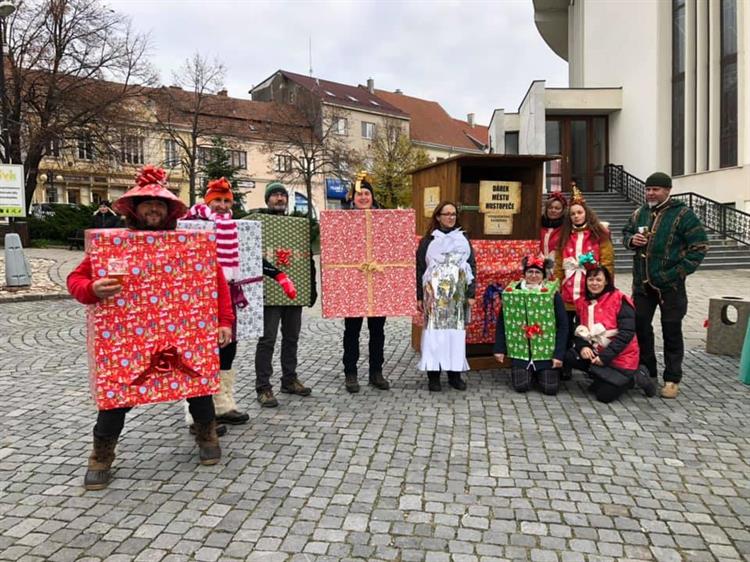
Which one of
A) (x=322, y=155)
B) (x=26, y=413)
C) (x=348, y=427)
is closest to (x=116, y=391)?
(x=348, y=427)

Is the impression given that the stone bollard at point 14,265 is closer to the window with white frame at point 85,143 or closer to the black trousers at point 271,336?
the black trousers at point 271,336

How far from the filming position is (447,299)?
5.73 metres

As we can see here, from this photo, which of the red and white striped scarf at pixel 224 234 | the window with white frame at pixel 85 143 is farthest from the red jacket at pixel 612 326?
the window with white frame at pixel 85 143

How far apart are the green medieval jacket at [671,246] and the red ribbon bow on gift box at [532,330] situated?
103cm

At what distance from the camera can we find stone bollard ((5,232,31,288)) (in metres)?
13.1

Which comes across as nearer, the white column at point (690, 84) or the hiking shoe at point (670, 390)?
the hiking shoe at point (670, 390)

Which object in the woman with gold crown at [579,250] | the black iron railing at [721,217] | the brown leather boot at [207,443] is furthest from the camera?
the black iron railing at [721,217]

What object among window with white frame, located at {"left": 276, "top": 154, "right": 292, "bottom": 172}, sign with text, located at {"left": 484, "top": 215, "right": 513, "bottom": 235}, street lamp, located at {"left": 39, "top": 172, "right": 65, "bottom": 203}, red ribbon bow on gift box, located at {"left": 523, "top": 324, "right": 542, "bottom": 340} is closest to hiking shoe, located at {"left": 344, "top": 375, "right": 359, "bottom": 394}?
red ribbon bow on gift box, located at {"left": 523, "top": 324, "right": 542, "bottom": 340}

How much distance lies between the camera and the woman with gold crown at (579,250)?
587 cm

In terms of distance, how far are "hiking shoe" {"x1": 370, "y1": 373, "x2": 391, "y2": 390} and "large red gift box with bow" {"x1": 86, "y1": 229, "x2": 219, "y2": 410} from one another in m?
2.26

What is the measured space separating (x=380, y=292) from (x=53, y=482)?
2933 millimetres

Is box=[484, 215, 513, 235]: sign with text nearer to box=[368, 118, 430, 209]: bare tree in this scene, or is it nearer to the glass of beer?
the glass of beer

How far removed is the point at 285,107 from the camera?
152ft

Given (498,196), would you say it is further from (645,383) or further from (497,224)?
(645,383)
